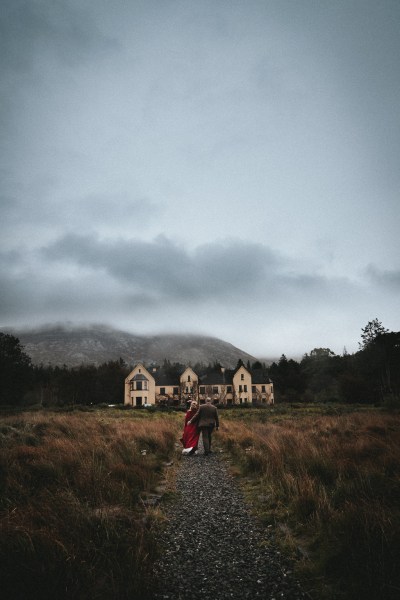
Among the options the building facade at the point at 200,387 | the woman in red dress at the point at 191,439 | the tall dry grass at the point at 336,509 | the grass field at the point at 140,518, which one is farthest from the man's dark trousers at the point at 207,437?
the building facade at the point at 200,387

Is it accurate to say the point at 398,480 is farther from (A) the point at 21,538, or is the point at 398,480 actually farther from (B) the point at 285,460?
(A) the point at 21,538

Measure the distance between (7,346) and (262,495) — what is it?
5863 centimetres

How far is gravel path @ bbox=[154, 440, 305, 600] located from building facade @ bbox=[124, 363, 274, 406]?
2289 inches

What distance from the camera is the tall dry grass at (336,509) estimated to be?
3.11 metres

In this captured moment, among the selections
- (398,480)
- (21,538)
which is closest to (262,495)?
(398,480)

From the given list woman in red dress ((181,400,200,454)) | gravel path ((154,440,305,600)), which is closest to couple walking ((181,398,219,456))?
woman in red dress ((181,400,200,454))

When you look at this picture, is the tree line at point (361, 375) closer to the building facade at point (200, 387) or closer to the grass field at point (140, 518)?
the building facade at point (200, 387)

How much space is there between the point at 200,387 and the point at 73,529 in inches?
2516

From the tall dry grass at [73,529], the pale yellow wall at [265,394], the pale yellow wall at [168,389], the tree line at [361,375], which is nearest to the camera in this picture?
the tall dry grass at [73,529]

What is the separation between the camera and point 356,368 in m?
61.8

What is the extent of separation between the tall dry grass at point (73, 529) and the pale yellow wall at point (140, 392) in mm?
56189

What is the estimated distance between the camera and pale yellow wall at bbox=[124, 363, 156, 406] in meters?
60.9

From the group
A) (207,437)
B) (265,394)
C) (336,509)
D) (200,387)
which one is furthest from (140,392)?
(336,509)

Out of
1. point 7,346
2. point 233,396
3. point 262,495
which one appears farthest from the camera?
point 233,396
